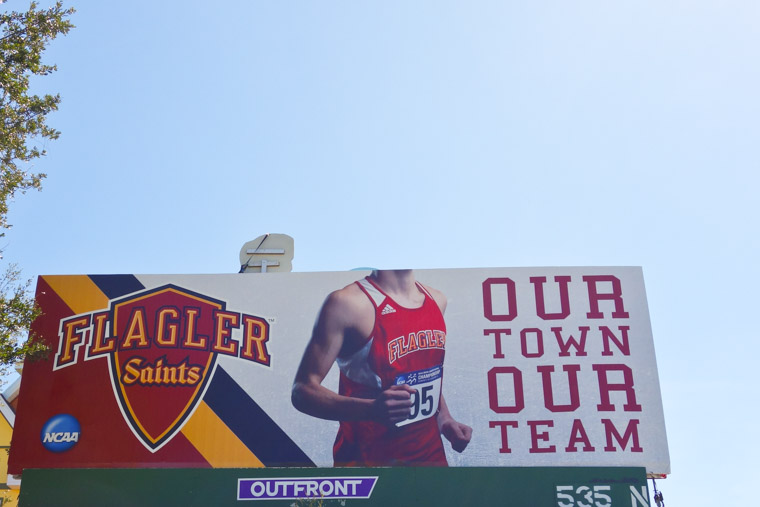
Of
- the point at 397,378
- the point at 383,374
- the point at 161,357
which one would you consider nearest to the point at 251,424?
the point at 161,357

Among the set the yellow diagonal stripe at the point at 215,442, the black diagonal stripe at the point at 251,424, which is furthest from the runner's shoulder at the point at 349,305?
the yellow diagonal stripe at the point at 215,442

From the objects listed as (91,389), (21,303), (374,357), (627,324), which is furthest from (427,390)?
(21,303)

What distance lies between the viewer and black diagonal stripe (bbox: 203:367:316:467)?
60.6ft

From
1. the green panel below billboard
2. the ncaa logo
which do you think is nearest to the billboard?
the ncaa logo

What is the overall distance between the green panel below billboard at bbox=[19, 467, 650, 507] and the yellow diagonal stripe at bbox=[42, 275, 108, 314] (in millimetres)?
3701

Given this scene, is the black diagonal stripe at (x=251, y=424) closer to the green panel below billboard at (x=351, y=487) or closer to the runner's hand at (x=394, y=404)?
the green panel below billboard at (x=351, y=487)

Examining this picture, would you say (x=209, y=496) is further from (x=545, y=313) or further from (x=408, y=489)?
(x=545, y=313)

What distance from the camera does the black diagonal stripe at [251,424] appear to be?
18.5m

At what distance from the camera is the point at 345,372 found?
1914cm

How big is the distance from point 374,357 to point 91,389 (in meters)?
6.01

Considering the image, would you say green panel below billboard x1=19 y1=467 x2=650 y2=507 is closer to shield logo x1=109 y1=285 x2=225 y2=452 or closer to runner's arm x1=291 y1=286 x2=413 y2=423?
shield logo x1=109 y1=285 x2=225 y2=452

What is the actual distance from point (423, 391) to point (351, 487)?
2533mm

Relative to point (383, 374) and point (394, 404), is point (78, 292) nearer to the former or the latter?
point (383, 374)

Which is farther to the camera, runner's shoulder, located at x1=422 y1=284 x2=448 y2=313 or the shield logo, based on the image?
runner's shoulder, located at x1=422 y1=284 x2=448 y2=313
